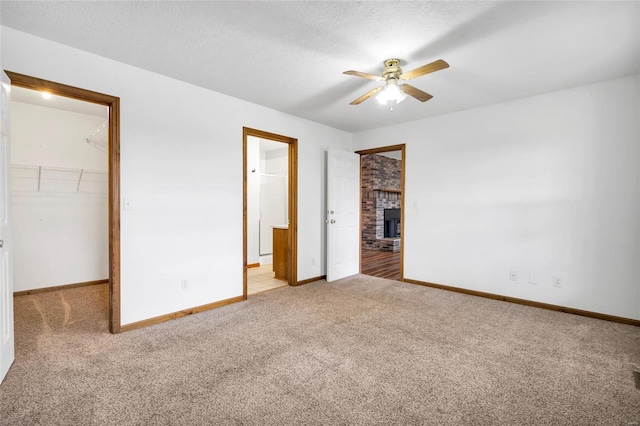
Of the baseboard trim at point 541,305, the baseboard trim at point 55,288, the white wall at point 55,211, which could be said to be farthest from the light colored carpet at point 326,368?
the white wall at point 55,211

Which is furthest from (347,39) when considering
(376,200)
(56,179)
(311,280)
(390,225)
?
(390,225)

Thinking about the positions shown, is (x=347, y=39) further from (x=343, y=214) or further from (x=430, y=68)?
(x=343, y=214)

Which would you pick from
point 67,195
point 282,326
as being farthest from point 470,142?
point 67,195

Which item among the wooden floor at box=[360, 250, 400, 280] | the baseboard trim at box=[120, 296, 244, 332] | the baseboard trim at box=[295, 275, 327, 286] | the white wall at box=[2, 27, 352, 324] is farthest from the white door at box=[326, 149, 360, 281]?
the baseboard trim at box=[120, 296, 244, 332]

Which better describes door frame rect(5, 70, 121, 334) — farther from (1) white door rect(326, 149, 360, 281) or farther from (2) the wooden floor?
(2) the wooden floor

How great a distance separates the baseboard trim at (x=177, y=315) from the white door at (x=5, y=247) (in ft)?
2.58

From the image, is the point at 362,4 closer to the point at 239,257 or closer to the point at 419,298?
the point at 239,257

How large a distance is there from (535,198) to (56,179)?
6.09 meters

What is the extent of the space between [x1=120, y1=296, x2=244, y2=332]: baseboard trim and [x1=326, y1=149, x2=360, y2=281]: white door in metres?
1.61

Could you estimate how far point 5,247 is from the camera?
6.75 feet

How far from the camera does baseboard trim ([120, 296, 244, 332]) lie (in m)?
2.81

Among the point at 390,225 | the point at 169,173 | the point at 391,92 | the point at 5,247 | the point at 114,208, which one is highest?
the point at 391,92

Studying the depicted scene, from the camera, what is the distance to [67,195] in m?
4.22

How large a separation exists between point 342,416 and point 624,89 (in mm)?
3912
